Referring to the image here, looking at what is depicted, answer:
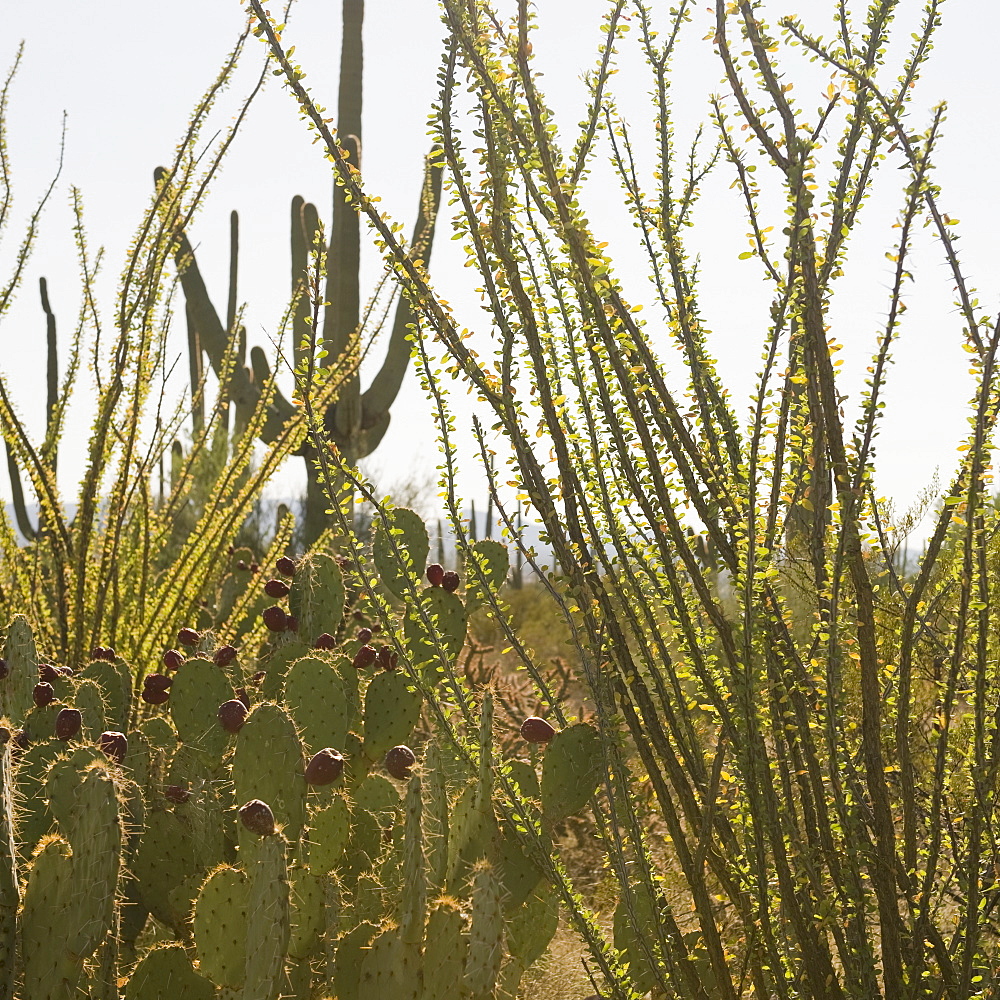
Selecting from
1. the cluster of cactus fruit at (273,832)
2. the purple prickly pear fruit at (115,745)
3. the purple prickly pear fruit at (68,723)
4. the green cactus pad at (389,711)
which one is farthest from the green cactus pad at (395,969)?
the green cactus pad at (389,711)

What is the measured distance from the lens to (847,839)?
167 centimetres

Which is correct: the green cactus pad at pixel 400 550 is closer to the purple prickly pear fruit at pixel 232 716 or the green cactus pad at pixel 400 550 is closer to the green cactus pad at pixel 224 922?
the purple prickly pear fruit at pixel 232 716

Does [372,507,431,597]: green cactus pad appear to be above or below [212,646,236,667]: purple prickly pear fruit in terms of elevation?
above

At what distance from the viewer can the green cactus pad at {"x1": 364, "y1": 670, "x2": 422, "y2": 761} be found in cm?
284

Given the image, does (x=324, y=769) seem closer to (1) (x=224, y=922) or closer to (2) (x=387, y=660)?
(1) (x=224, y=922)

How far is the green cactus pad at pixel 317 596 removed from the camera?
3.36 metres

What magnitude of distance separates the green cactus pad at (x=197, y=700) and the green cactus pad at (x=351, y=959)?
0.79m

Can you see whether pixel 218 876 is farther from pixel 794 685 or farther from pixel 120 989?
pixel 794 685

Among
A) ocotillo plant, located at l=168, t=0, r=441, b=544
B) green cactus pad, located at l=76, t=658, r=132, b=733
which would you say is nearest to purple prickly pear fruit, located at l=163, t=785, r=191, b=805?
green cactus pad, located at l=76, t=658, r=132, b=733

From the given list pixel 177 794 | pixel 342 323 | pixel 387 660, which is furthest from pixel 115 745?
pixel 342 323

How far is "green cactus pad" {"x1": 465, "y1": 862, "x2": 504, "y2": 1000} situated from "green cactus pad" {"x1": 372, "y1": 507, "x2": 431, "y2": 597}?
0.57 m

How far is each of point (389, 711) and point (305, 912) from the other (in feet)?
2.56

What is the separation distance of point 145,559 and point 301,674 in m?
1.45

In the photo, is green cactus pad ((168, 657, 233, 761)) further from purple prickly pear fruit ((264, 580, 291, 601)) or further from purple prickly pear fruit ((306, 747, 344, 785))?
purple prickly pear fruit ((264, 580, 291, 601))
